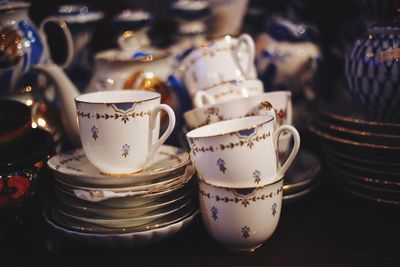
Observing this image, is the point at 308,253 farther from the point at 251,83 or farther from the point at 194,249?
the point at 251,83

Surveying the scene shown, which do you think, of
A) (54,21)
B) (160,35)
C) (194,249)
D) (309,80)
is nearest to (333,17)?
(309,80)


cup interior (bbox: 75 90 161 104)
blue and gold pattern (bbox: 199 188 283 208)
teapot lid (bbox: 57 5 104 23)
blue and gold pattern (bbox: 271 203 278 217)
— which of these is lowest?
blue and gold pattern (bbox: 271 203 278 217)

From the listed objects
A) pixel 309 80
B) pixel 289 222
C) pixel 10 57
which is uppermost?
pixel 10 57

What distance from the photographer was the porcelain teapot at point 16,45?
2.63 feet

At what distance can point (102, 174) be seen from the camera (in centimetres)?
69

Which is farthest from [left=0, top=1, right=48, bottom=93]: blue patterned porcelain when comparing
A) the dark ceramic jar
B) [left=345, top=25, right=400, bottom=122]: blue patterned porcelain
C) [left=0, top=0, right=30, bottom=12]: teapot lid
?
[left=345, top=25, right=400, bottom=122]: blue patterned porcelain

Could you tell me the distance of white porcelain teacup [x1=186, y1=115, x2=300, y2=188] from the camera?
2.03 feet

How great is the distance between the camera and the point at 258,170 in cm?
62

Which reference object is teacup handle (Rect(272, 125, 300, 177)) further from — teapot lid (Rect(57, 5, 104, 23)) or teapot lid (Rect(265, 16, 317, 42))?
teapot lid (Rect(57, 5, 104, 23))

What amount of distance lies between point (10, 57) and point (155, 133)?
0.26 meters

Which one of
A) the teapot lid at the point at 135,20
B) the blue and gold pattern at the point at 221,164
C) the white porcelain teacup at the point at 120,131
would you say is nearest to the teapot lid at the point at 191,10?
the teapot lid at the point at 135,20

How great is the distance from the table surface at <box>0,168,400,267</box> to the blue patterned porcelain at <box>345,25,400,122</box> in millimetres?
147

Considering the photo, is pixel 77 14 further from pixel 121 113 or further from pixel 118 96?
pixel 121 113

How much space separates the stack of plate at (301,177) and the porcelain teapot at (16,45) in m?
0.42
